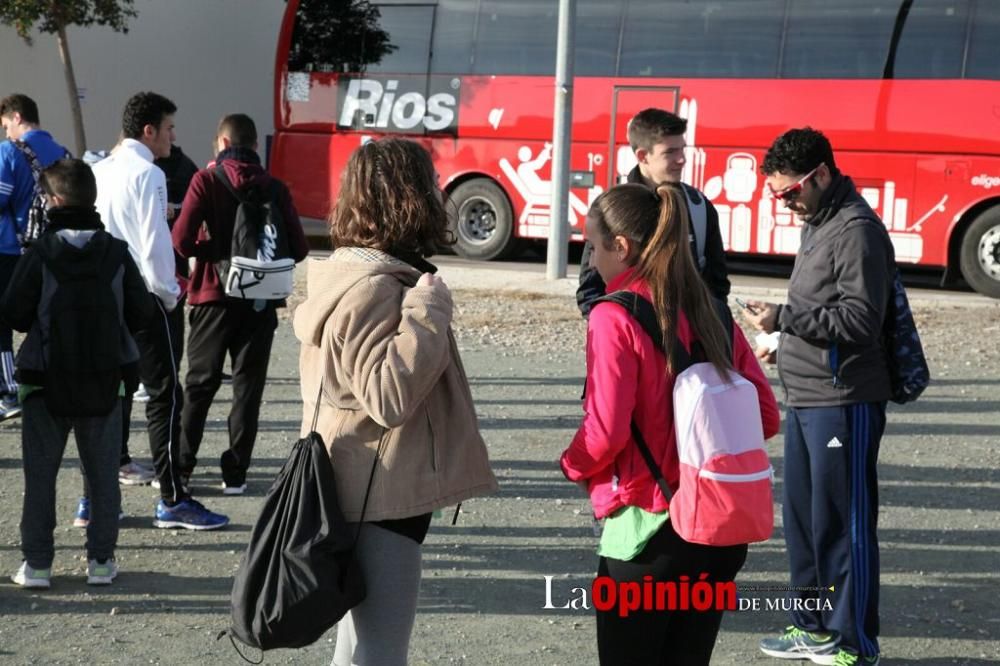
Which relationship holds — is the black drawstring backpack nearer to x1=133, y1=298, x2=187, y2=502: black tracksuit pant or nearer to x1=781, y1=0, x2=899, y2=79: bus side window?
x1=133, y1=298, x2=187, y2=502: black tracksuit pant

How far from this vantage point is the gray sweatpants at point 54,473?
516 cm

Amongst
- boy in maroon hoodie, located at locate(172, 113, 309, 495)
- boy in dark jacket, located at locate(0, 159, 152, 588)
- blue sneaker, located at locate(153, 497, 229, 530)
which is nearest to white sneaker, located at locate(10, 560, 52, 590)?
boy in dark jacket, located at locate(0, 159, 152, 588)

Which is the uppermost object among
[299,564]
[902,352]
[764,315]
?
[764,315]

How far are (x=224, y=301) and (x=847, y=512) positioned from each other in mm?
3130

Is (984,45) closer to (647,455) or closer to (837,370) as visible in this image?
(837,370)

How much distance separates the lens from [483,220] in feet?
60.8

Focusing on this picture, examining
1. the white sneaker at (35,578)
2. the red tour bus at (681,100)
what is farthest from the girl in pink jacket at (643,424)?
the red tour bus at (681,100)

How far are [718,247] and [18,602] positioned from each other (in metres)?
2.98

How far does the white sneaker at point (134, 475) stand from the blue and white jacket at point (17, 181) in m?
1.88

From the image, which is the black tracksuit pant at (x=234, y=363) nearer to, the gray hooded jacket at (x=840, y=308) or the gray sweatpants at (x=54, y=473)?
the gray sweatpants at (x=54, y=473)

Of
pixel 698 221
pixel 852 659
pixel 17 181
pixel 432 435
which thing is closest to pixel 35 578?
pixel 432 435

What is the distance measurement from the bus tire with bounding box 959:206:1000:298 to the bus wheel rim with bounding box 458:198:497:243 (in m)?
6.18

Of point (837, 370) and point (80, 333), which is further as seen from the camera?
point (80, 333)

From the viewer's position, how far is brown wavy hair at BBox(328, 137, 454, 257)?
10.8 ft
